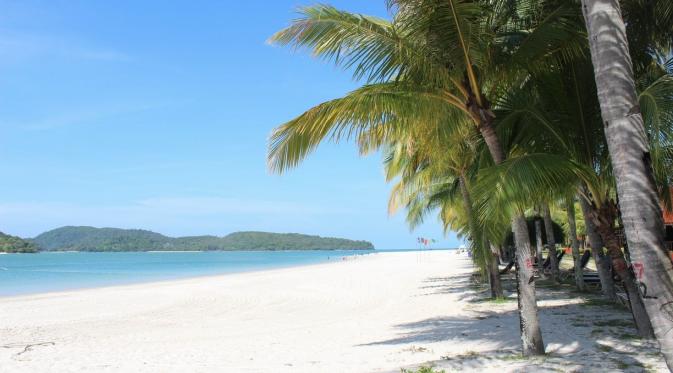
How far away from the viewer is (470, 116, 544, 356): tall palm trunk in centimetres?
555

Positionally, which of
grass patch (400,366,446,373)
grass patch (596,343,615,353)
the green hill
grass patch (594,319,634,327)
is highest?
the green hill

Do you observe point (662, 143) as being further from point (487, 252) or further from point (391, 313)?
point (391, 313)

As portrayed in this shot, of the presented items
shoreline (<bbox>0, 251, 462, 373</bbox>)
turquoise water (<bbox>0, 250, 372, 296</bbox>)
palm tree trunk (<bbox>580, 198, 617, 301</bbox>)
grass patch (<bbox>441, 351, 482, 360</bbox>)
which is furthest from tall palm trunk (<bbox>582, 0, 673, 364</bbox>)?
turquoise water (<bbox>0, 250, 372, 296</bbox>)

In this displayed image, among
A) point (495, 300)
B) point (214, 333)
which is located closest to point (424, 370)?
point (214, 333)

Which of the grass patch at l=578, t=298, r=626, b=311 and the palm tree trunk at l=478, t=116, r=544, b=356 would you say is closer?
the palm tree trunk at l=478, t=116, r=544, b=356

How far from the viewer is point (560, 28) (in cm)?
551

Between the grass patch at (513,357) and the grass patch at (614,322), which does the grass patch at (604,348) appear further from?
the grass patch at (614,322)

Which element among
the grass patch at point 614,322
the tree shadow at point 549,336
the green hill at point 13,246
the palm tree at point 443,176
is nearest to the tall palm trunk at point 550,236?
the palm tree at point 443,176

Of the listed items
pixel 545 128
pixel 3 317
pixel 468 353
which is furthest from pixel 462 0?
pixel 3 317

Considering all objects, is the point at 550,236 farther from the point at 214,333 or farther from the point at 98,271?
the point at 98,271

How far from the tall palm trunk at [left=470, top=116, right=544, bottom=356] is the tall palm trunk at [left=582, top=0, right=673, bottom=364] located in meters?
2.30

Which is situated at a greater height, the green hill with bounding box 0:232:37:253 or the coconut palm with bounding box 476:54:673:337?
the green hill with bounding box 0:232:37:253

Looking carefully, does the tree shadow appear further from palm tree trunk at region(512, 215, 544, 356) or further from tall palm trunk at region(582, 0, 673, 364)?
tall palm trunk at region(582, 0, 673, 364)

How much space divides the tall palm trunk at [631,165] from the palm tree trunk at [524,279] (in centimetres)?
230
